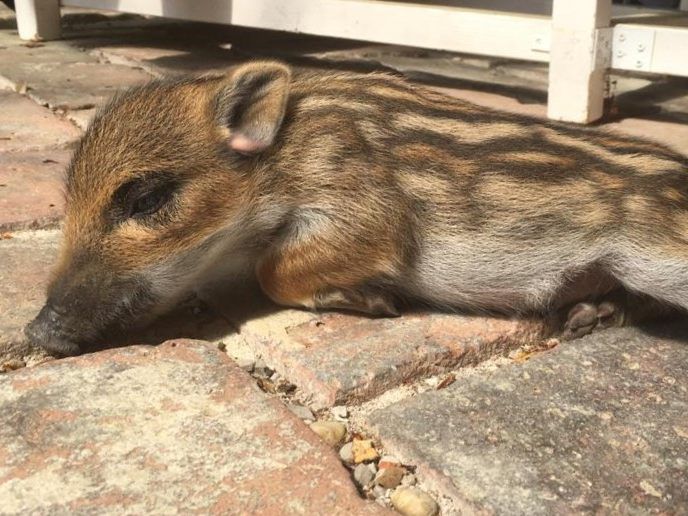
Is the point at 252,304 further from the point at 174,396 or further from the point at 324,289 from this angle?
the point at 174,396

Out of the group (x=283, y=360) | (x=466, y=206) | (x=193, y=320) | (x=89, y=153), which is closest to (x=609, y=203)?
(x=466, y=206)

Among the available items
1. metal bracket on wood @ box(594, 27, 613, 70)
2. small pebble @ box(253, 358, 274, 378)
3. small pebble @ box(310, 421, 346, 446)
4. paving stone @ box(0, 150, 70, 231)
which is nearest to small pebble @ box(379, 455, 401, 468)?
small pebble @ box(310, 421, 346, 446)

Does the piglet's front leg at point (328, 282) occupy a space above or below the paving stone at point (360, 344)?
above

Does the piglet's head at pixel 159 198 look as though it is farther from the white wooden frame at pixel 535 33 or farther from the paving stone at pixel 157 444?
the white wooden frame at pixel 535 33

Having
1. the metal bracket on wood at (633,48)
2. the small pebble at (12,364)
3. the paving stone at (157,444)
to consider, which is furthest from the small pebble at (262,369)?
the metal bracket on wood at (633,48)

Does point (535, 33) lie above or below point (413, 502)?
above

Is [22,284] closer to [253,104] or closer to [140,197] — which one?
[140,197]

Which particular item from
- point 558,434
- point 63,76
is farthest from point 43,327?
point 63,76
